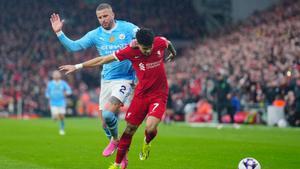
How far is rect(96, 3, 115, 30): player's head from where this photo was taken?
533 inches

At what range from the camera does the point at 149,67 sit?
11922 mm

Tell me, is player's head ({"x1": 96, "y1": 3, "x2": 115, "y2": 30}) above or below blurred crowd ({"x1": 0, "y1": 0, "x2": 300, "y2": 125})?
above

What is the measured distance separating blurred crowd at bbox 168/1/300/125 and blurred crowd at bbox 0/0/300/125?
0.04 meters

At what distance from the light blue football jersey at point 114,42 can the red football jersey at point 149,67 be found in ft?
5.81

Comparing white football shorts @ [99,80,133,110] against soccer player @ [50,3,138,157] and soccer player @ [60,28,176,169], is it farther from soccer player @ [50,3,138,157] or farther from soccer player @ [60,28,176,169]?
soccer player @ [60,28,176,169]

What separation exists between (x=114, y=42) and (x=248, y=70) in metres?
20.4

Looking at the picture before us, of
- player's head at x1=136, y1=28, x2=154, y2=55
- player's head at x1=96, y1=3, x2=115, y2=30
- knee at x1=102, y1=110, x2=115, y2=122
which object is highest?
player's head at x1=96, y1=3, x2=115, y2=30

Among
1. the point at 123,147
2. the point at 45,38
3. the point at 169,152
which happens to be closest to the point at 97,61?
the point at 123,147

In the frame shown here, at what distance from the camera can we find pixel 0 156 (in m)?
15.4

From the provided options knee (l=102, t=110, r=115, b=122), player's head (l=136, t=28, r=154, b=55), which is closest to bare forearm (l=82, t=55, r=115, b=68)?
player's head (l=136, t=28, r=154, b=55)

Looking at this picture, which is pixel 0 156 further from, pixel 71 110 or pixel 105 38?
pixel 71 110

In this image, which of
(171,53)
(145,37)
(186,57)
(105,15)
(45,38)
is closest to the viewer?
(145,37)

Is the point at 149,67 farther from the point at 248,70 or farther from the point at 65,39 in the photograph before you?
the point at 248,70

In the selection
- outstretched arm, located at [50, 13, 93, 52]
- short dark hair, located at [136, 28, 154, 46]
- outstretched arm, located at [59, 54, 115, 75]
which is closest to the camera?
short dark hair, located at [136, 28, 154, 46]
